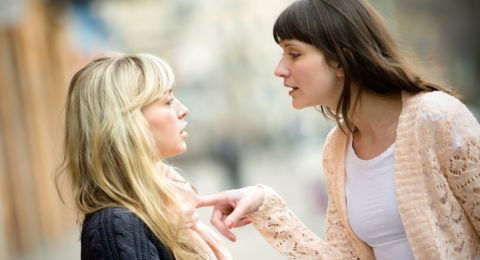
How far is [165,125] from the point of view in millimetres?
2588

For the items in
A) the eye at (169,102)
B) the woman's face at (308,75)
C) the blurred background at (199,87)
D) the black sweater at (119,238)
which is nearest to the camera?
the black sweater at (119,238)

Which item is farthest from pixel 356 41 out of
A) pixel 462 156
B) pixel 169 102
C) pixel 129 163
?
pixel 129 163

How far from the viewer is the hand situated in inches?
107

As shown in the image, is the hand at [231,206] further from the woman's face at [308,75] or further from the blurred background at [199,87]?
the blurred background at [199,87]

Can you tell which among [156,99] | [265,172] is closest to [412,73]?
[156,99]

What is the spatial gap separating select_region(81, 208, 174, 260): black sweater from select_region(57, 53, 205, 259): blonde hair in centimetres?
3

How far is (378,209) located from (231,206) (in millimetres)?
522

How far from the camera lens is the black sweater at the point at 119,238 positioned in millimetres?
2301

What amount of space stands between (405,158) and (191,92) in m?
18.4

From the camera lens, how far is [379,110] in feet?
9.26

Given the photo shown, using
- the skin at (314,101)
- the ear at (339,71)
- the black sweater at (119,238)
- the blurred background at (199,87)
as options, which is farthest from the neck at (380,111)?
the blurred background at (199,87)

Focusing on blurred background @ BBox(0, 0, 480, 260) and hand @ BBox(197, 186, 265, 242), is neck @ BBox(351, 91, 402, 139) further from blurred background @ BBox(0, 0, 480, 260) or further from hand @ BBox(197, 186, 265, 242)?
blurred background @ BBox(0, 0, 480, 260)


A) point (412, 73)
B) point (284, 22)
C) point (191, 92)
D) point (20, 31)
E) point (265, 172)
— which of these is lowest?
point (265, 172)

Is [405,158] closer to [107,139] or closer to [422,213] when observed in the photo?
[422,213]
